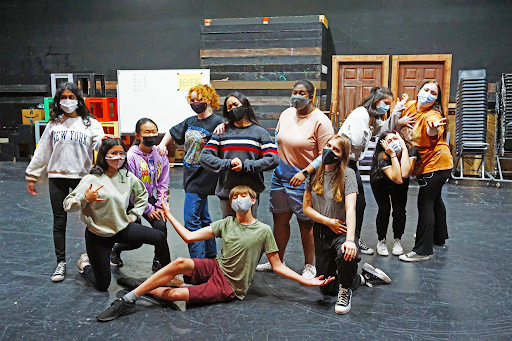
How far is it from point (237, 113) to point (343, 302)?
4.57 feet

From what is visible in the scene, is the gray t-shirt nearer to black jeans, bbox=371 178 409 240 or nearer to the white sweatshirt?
black jeans, bbox=371 178 409 240

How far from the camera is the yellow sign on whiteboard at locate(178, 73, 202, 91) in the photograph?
29.0ft

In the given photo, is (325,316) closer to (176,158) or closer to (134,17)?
(176,158)

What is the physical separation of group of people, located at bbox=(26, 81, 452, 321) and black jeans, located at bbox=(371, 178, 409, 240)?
0.03 ft

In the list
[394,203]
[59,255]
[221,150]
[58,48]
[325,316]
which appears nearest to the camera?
[325,316]

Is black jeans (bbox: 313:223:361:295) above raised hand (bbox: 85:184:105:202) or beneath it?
beneath

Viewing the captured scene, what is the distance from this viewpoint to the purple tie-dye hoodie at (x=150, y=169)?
3361mm

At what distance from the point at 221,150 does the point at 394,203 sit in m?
1.60

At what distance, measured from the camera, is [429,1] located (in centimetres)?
845

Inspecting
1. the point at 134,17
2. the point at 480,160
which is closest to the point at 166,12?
the point at 134,17

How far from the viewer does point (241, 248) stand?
2.89m

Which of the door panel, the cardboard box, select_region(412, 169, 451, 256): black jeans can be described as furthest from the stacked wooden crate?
select_region(412, 169, 451, 256): black jeans

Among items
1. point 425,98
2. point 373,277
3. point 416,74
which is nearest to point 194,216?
point 373,277

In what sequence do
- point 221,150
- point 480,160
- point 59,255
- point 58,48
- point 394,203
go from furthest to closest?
point 58,48
point 480,160
point 394,203
point 59,255
point 221,150
